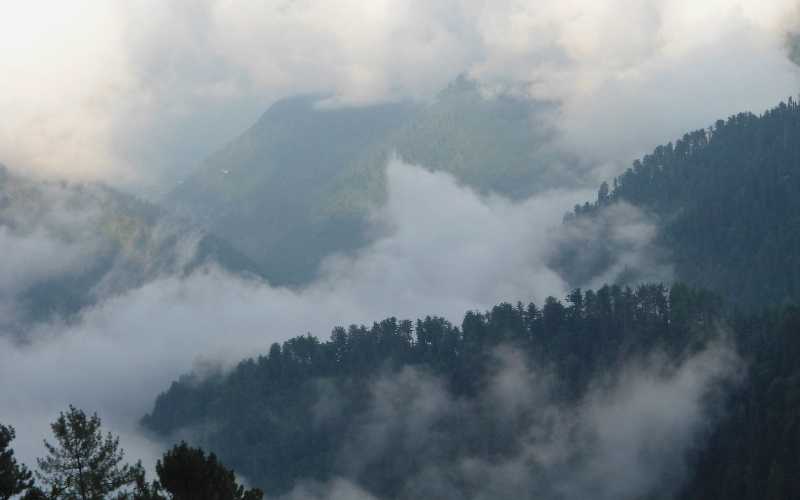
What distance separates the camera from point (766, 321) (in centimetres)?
17062

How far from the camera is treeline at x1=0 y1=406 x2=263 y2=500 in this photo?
5312cm

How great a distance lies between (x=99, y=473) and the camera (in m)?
57.0

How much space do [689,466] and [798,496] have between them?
95.8 ft

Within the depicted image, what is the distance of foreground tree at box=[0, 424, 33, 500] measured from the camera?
5369cm

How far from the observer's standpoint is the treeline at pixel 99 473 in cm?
5312

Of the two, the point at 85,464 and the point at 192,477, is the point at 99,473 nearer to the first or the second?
the point at 85,464

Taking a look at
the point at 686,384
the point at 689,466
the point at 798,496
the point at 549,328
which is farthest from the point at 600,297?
the point at 798,496

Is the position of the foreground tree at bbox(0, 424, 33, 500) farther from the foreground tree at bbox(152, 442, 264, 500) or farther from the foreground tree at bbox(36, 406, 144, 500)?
the foreground tree at bbox(152, 442, 264, 500)

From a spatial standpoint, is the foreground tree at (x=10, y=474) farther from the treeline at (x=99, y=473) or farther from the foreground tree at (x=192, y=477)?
the foreground tree at (x=192, y=477)

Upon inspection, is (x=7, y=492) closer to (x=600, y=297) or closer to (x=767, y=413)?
(x=767, y=413)

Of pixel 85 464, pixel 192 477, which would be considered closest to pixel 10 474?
pixel 85 464

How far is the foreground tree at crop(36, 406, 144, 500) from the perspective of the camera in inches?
2215

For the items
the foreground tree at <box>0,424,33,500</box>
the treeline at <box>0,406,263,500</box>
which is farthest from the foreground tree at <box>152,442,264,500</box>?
the foreground tree at <box>0,424,33,500</box>

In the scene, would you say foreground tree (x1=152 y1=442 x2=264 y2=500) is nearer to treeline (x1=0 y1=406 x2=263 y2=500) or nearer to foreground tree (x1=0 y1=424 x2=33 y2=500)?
treeline (x1=0 y1=406 x2=263 y2=500)
